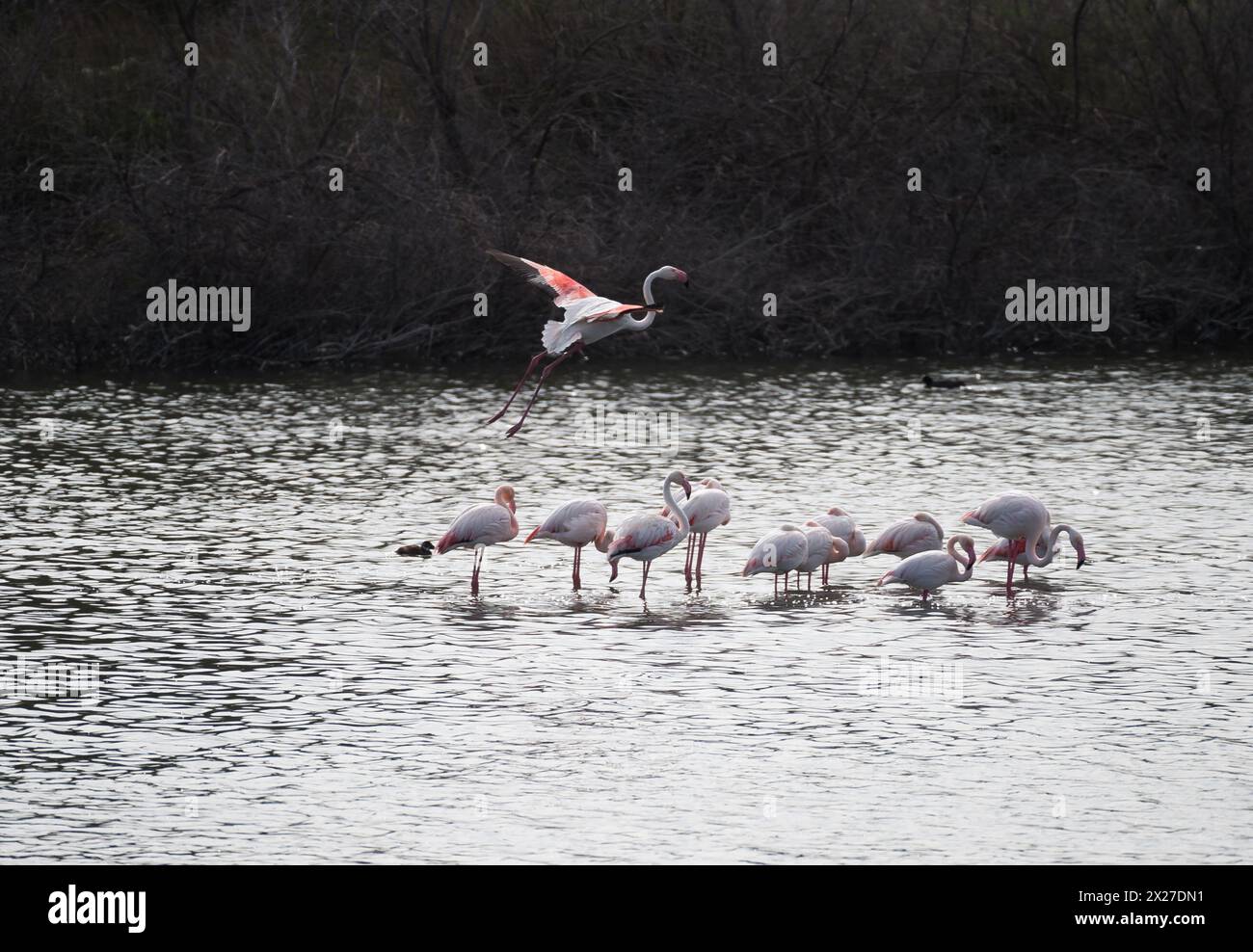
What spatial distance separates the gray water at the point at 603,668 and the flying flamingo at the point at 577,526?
41cm

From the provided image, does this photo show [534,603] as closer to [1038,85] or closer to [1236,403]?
[1236,403]

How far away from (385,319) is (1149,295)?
37.0 ft

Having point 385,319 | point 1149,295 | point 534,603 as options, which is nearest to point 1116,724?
point 534,603

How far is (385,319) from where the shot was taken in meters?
26.9

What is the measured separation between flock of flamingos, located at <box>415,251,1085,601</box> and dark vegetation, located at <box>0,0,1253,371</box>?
14.1 m

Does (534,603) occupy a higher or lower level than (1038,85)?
lower

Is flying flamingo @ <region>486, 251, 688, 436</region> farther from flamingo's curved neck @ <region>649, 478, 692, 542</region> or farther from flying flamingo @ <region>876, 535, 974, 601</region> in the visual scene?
flying flamingo @ <region>876, 535, 974, 601</region>

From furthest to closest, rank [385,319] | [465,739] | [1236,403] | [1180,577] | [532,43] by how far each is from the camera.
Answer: [532,43] → [385,319] → [1236,403] → [1180,577] → [465,739]

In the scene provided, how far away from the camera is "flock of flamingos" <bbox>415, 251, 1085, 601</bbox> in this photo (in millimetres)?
11875

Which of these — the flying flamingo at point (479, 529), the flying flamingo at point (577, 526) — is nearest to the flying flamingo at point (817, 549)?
the flying flamingo at point (577, 526)

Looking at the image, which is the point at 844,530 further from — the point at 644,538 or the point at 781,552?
the point at 644,538

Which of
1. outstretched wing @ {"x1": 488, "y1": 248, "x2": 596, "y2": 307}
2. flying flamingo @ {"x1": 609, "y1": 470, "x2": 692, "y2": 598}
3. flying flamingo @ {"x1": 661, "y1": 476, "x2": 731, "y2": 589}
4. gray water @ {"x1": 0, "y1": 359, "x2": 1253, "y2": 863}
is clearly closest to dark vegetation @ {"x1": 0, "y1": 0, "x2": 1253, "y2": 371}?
gray water @ {"x1": 0, "y1": 359, "x2": 1253, "y2": 863}

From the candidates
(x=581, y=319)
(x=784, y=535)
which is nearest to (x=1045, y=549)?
(x=784, y=535)

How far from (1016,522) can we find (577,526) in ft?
9.20
